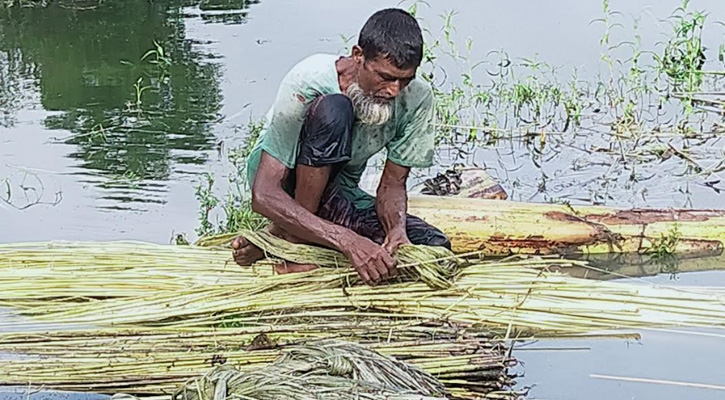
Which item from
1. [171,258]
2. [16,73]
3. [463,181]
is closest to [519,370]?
[171,258]

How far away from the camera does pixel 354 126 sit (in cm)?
307

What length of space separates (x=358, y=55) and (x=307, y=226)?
1.69 ft

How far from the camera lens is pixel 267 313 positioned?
2891 millimetres

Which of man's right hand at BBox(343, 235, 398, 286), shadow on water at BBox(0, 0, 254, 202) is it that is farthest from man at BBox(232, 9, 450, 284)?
shadow on water at BBox(0, 0, 254, 202)

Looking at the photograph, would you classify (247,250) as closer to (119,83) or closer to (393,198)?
(393,198)

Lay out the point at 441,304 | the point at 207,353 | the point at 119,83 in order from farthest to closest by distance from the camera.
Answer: the point at 119,83
the point at 441,304
the point at 207,353

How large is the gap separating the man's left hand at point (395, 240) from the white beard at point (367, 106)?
355 mm

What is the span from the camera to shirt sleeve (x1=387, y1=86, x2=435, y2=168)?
3.15 meters

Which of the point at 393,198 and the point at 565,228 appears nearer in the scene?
the point at 393,198

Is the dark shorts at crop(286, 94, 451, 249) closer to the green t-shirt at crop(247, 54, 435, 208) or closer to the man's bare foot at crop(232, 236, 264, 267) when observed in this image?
the green t-shirt at crop(247, 54, 435, 208)

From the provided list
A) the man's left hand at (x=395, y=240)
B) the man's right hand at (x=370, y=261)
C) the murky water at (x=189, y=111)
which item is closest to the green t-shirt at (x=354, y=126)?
the man's left hand at (x=395, y=240)

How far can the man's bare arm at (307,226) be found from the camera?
2.88 m

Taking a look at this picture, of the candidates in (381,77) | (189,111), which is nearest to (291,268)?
(381,77)

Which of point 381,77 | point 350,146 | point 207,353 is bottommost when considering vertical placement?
point 207,353
